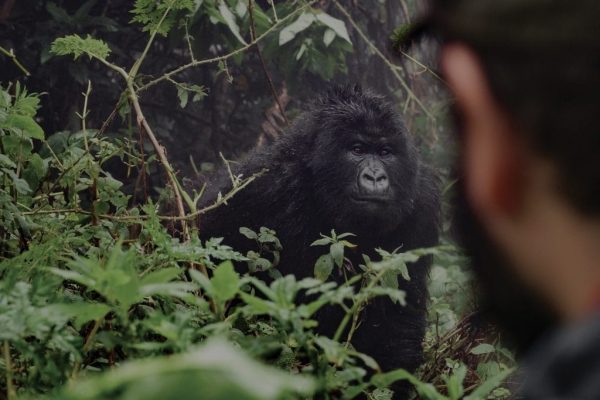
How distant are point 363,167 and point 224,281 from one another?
112 inches

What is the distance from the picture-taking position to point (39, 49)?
5871 mm

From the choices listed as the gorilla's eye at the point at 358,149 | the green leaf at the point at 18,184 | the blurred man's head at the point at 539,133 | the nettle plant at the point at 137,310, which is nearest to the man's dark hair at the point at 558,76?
the blurred man's head at the point at 539,133

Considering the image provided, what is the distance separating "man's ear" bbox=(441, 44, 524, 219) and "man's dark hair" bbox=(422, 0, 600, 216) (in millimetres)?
23

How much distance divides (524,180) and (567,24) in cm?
16

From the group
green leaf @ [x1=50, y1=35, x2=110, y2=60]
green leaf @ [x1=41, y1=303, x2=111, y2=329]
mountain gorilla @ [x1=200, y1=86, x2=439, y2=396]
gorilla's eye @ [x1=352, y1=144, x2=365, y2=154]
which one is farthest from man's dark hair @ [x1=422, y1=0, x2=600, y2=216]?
gorilla's eye @ [x1=352, y1=144, x2=365, y2=154]

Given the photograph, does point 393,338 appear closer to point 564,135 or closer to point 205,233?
point 205,233

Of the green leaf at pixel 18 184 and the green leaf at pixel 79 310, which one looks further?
the green leaf at pixel 18 184

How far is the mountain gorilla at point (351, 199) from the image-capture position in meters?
3.91

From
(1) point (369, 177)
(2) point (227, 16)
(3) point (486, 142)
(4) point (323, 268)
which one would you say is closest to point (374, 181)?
(1) point (369, 177)

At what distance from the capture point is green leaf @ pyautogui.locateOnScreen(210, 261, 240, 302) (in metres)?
1.51

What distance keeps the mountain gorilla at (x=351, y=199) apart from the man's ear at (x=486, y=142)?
2835mm

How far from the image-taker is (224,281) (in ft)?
4.98

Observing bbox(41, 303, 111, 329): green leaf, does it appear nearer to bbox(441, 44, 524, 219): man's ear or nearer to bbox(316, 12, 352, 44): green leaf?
bbox(441, 44, 524, 219): man's ear

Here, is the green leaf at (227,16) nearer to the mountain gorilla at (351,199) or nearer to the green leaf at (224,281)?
the mountain gorilla at (351,199)
